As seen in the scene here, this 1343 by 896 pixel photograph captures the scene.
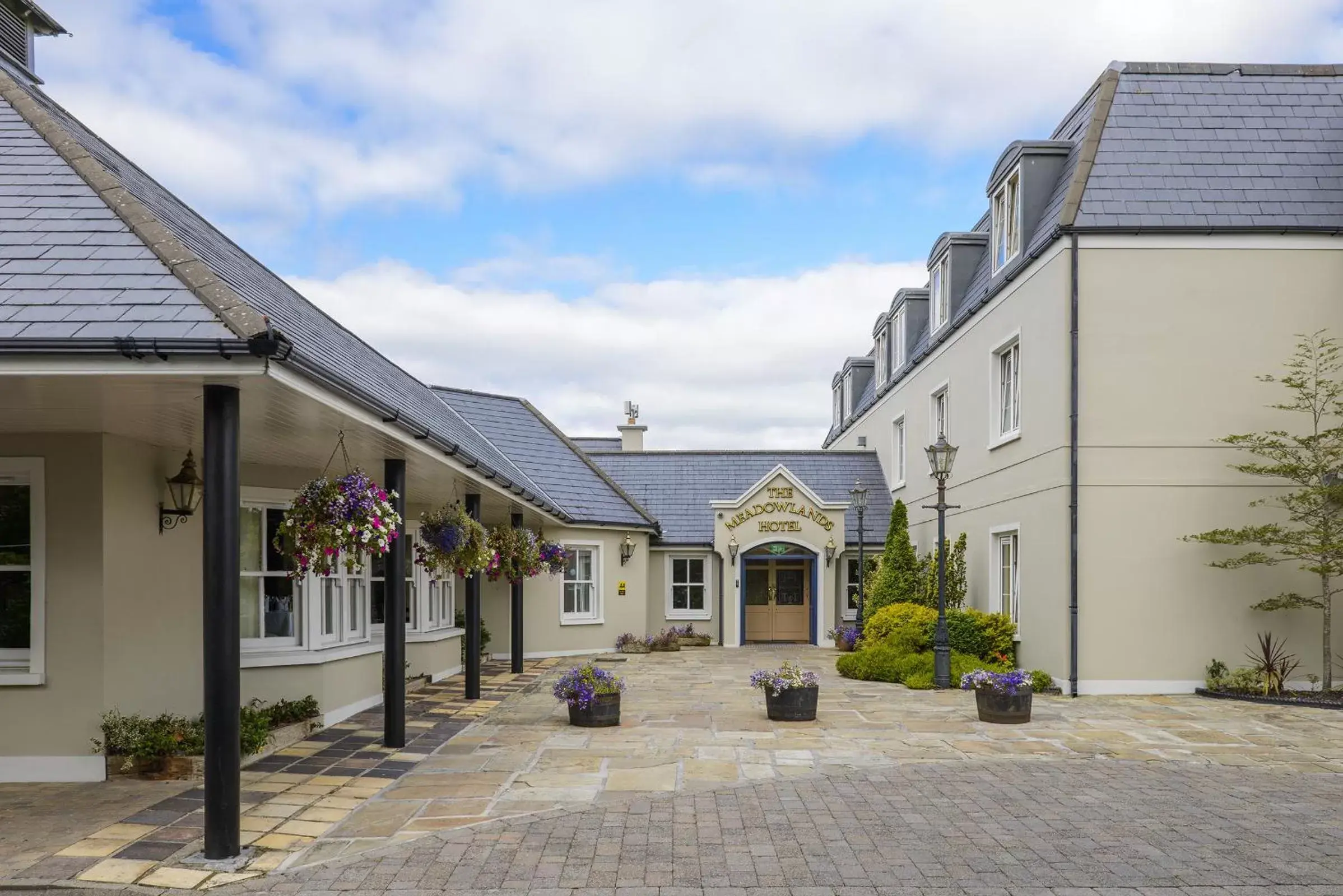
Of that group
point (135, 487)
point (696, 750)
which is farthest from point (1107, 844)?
point (135, 487)

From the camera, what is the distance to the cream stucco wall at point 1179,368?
13.9 m

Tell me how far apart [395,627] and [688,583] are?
15.5 metres

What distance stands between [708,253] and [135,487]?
456 inches

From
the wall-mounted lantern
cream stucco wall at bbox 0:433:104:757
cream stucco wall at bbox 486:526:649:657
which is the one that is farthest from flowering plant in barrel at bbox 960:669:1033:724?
cream stucco wall at bbox 486:526:649:657

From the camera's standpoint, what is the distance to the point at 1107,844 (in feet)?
21.5

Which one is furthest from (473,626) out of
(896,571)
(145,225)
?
(896,571)

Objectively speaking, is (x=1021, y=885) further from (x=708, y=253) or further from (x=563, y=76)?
(x=708, y=253)

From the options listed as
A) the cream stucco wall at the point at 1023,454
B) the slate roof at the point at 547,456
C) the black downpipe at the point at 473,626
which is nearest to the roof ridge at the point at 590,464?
the slate roof at the point at 547,456

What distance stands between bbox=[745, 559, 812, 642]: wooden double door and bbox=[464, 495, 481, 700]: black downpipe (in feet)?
39.5

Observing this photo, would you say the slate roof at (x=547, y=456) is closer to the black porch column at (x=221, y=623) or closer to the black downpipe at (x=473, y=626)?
the black downpipe at (x=473, y=626)

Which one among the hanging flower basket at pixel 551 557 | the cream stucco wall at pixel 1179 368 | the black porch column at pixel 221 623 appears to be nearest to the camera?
the black porch column at pixel 221 623

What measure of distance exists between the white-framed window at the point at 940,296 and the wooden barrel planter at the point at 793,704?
1015 centimetres

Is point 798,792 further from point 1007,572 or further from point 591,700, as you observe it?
point 1007,572

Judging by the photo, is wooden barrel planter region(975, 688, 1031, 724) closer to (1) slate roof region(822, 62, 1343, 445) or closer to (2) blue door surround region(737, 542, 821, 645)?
(1) slate roof region(822, 62, 1343, 445)
